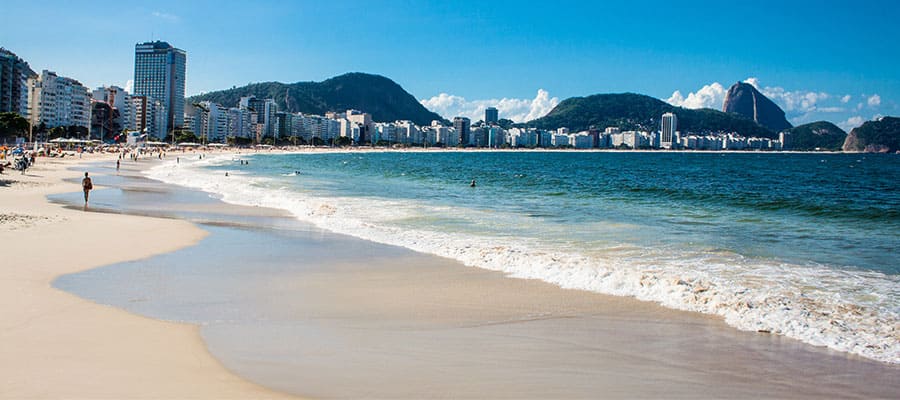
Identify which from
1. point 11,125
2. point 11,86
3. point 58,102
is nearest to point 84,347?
point 11,125

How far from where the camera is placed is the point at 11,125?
294 feet

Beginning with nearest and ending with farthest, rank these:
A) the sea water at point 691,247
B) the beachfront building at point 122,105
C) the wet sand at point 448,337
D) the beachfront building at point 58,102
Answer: the wet sand at point 448,337
the sea water at point 691,247
the beachfront building at point 58,102
the beachfront building at point 122,105

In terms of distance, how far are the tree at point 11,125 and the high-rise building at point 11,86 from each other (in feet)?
111

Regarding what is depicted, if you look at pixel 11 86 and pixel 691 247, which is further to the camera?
pixel 11 86

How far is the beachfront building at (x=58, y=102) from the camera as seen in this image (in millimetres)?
129750

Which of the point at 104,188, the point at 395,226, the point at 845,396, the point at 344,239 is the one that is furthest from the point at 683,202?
the point at 104,188

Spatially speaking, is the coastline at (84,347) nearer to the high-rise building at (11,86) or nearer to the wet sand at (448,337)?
the wet sand at (448,337)

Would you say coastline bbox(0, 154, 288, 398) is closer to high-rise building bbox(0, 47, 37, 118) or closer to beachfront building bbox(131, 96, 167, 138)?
high-rise building bbox(0, 47, 37, 118)

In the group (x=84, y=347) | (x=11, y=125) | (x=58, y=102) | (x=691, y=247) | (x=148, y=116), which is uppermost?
(x=148, y=116)

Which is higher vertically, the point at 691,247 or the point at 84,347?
the point at 691,247

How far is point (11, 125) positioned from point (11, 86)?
40500mm

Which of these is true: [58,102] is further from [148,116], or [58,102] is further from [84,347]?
[84,347]

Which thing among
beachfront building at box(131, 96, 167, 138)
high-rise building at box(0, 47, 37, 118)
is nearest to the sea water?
high-rise building at box(0, 47, 37, 118)

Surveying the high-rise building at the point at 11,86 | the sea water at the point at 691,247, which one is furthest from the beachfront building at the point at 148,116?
the sea water at the point at 691,247
